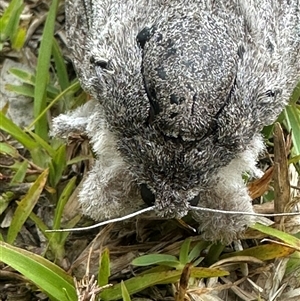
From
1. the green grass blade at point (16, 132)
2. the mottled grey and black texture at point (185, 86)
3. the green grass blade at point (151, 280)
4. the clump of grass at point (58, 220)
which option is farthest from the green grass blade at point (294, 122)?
the green grass blade at point (16, 132)

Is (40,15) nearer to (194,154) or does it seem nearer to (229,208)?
(229,208)

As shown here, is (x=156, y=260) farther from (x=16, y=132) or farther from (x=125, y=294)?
(x=16, y=132)

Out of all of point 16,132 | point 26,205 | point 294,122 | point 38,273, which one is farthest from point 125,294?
point 294,122

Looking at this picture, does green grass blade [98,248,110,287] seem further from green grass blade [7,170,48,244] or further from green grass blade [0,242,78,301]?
green grass blade [7,170,48,244]

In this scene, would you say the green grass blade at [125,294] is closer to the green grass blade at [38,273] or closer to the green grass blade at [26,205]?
the green grass blade at [38,273]

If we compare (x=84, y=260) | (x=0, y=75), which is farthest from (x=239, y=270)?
(x=0, y=75)
